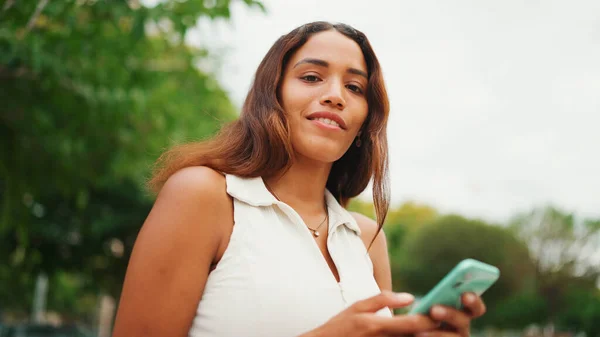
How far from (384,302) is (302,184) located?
2.57ft

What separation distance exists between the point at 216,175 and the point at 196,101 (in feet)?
29.2

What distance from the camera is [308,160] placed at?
2285mm

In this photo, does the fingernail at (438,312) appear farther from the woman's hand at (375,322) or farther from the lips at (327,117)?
the lips at (327,117)

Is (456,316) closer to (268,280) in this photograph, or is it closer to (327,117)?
(268,280)

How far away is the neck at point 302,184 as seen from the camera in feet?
7.36

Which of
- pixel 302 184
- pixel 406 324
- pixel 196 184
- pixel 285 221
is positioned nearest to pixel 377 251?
pixel 302 184

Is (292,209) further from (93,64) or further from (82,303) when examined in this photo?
(82,303)

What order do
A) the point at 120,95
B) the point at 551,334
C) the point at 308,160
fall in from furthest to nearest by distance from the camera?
the point at 551,334
the point at 120,95
the point at 308,160

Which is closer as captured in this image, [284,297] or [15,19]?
[284,297]

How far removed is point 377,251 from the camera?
8.21ft

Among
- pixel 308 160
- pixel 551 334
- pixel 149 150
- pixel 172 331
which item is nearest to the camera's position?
pixel 172 331

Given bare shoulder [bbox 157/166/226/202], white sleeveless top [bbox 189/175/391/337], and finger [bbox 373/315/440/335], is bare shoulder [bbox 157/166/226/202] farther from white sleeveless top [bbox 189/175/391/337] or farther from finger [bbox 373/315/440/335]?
finger [bbox 373/315/440/335]

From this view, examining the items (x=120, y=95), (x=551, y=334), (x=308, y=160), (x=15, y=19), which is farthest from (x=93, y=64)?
(x=551, y=334)

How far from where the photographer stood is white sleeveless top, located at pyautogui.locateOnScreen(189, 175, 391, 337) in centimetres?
181
